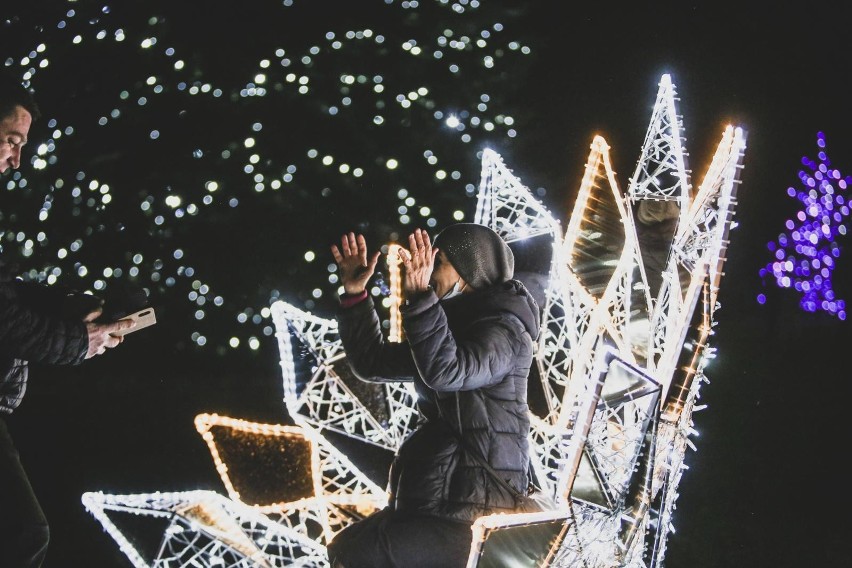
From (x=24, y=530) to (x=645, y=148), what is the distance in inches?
Answer: 132

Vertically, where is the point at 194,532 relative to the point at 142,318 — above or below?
below

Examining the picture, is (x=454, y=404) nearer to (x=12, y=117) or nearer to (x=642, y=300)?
(x=642, y=300)

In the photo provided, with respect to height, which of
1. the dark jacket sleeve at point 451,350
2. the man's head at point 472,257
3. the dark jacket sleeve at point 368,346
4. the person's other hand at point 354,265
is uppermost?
the man's head at point 472,257

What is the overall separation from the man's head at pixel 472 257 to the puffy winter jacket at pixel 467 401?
9cm

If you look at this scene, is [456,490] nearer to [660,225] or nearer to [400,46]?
[660,225]

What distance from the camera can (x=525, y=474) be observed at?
2309mm

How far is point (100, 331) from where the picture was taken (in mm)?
2367

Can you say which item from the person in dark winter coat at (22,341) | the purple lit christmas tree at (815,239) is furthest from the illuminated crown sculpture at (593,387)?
the purple lit christmas tree at (815,239)

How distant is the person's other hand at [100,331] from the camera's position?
2.34m

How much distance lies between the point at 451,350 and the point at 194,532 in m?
1.75

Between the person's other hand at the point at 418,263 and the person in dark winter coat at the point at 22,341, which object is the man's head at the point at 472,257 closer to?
the person's other hand at the point at 418,263

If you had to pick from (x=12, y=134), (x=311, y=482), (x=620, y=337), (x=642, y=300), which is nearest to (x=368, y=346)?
(x=311, y=482)

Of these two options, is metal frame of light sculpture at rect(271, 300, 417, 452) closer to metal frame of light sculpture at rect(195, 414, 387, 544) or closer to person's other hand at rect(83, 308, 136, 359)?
metal frame of light sculpture at rect(195, 414, 387, 544)

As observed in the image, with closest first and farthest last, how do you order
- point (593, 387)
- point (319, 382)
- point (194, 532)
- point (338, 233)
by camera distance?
point (593, 387)
point (194, 532)
point (319, 382)
point (338, 233)
